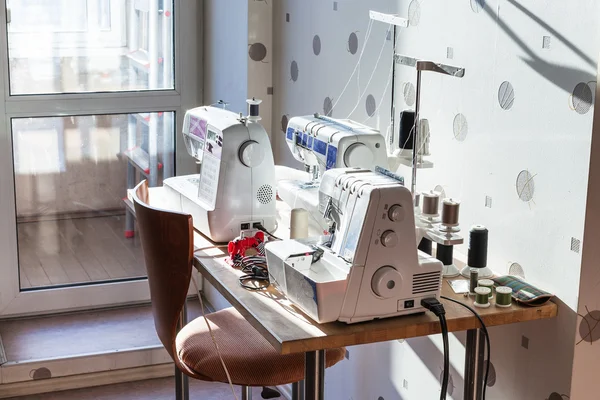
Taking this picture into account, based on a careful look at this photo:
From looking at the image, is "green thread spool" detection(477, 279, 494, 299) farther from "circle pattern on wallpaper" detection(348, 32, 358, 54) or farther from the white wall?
the white wall

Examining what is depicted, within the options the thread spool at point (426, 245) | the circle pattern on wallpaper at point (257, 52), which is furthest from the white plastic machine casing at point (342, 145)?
the circle pattern on wallpaper at point (257, 52)

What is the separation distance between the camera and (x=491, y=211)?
1.99 m

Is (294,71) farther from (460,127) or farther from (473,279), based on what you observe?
(473,279)

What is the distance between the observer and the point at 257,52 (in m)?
3.01

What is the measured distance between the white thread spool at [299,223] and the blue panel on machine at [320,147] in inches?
5.7

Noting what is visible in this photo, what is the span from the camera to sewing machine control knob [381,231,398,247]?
1.69 metres

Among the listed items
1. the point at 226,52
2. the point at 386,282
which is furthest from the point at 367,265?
the point at 226,52

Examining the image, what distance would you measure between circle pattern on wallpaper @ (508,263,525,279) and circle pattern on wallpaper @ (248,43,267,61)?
4.50 ft

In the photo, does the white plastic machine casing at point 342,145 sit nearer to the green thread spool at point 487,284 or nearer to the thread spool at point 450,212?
the thread spool at point 450,212

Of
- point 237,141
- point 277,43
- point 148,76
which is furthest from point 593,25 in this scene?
point 148,76

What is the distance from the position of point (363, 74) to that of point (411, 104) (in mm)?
259

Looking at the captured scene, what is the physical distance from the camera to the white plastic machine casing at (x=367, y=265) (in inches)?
66.3

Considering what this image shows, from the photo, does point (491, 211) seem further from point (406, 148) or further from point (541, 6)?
point (541, 6)

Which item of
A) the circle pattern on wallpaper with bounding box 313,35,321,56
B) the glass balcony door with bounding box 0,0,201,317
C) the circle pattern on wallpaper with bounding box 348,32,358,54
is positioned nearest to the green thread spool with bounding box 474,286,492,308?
the circle pattern on wallpaper with bounding box 348,32,358,54
